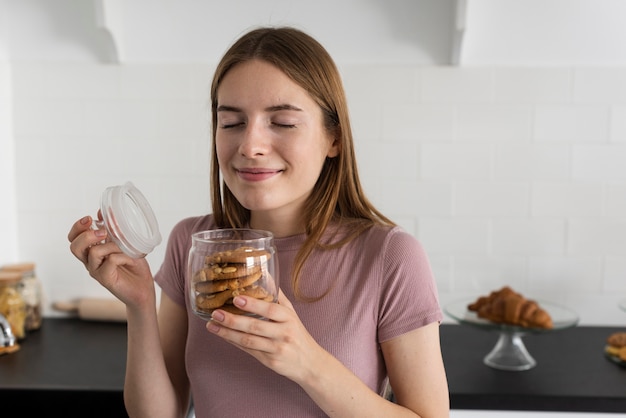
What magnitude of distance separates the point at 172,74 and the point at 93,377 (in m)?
0.85

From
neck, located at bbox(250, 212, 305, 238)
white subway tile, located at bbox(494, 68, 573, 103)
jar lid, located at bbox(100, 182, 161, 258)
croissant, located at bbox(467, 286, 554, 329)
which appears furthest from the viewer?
white subway tile, located at bbox(494, 68, 573, 103)

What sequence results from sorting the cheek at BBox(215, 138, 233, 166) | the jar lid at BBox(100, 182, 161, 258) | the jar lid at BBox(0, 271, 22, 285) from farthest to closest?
the jar lid at BBox(0, 271, 22, 285) < the cheek at BBox(215, 138, 233, 166) < the jar lid at BBox(100, 182, 161, 258)

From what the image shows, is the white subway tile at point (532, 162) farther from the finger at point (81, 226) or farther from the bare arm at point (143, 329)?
the finger at point (81, 226)

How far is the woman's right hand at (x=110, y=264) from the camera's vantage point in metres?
0.89

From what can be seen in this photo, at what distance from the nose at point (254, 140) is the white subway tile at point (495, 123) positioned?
981 millimetres

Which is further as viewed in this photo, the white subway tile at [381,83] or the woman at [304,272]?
the white subway tile at [381,83]

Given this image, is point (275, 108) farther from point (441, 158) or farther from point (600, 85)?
point (600, 85)

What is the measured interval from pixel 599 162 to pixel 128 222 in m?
1.39

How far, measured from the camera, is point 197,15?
176 cm

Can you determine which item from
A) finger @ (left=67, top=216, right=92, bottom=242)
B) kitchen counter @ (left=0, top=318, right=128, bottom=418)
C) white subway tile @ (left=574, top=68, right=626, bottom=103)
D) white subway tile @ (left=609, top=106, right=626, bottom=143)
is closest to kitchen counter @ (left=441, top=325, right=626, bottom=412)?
white subway tile @ (left=609, top=106, right=626, bottom=143)

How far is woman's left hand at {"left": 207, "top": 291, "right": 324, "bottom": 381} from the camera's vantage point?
27.9 inches

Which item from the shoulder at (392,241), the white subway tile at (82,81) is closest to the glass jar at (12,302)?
the white subway tile at (82,81)

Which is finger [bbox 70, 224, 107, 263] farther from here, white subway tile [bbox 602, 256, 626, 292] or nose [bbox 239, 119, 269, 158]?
white subway tile [bbox 602, 256, 626, 292]

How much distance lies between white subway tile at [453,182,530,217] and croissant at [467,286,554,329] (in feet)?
0.88
